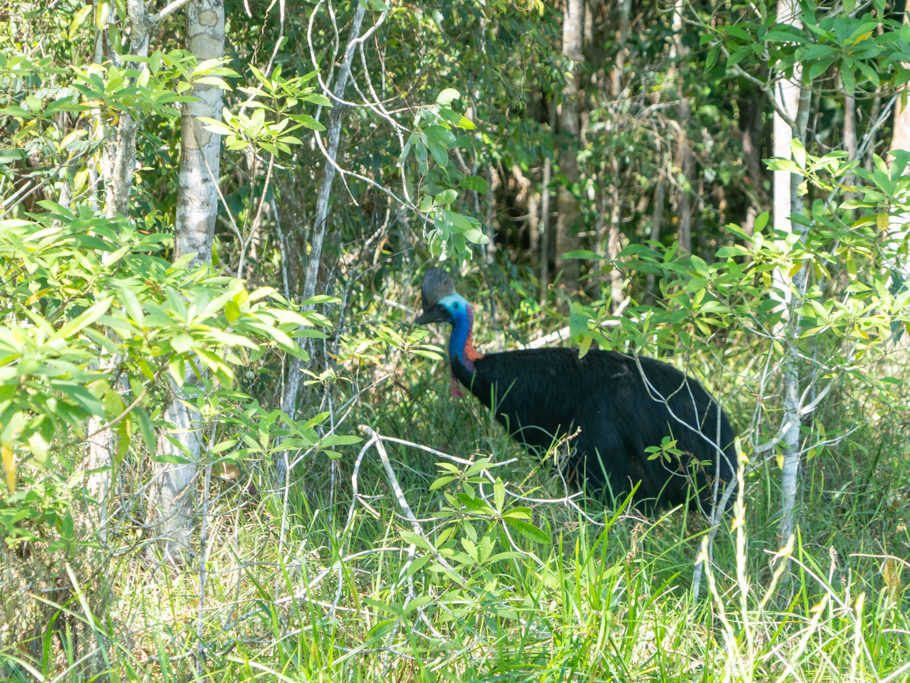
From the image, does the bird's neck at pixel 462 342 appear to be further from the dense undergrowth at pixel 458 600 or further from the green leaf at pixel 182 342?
the green leaf at pixel 182 342

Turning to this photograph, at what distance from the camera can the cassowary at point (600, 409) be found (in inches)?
149

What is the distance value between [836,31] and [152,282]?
188 cm

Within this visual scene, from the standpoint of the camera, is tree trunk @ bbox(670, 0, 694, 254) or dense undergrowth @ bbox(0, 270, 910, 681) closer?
dense undergrowth @ bbox(0, 270, 910, 681)

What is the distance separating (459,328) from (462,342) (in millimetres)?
65

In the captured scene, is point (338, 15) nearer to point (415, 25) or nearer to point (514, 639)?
point (415, 25)

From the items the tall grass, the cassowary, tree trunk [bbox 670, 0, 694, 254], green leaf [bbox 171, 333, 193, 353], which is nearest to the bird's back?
the cassowary

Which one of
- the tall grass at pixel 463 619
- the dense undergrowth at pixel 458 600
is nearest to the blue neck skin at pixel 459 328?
the dense undergrowth at pixel 458 600

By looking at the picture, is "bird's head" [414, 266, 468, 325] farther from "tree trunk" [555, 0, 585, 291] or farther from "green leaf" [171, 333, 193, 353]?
"green leaf" [171, 333, 193, 353]

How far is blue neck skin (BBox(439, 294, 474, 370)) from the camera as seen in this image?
4207 mm

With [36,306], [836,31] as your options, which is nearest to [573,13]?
[836,31]

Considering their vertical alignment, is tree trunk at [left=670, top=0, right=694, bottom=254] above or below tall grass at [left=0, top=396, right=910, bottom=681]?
above

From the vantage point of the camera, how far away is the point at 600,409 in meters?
3.90

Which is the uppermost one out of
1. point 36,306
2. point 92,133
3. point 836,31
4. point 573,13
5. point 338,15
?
point 573,13

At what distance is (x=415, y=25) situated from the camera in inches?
155
